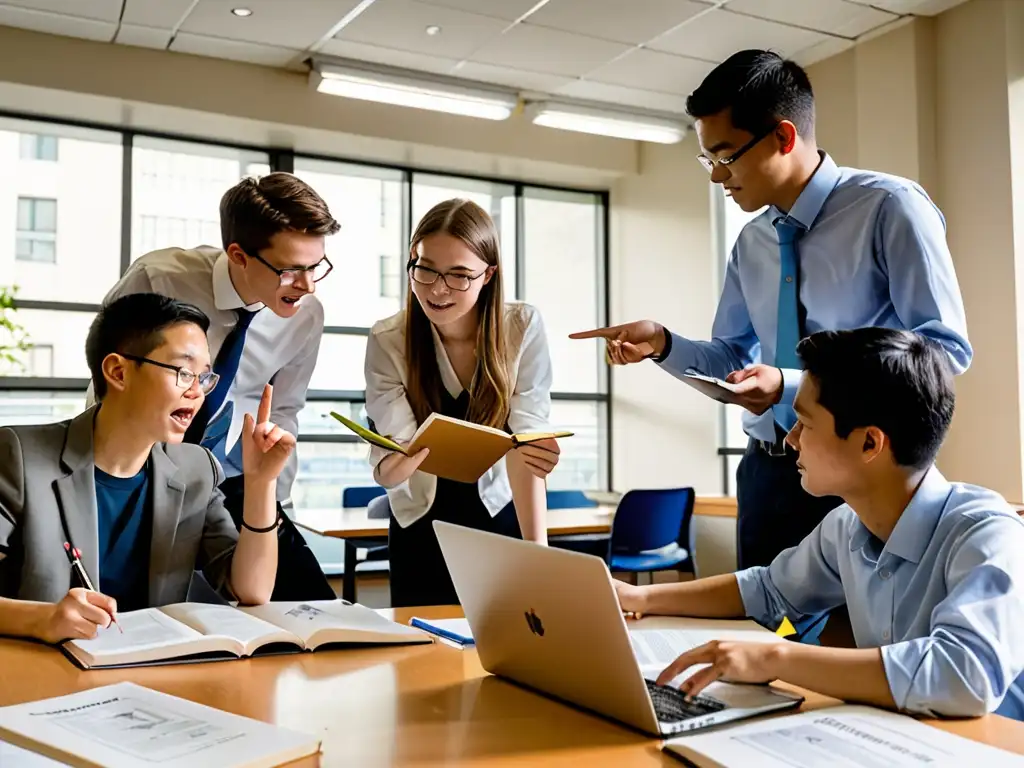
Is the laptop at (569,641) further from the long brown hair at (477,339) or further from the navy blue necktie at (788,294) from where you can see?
the long brown hair at (477,339)

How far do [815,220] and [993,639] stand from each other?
0.98 metres

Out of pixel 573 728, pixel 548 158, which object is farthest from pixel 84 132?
pixel 573 728

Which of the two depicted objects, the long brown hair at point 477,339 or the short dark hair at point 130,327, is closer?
the short dark hair at point 130,327

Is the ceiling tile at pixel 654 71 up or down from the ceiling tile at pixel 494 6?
down

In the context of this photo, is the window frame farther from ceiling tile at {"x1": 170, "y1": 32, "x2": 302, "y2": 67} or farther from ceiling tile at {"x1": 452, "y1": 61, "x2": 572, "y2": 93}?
ceiling tile at {"x1": 452, "y1": 61, "x2": 572, "y2": 93}

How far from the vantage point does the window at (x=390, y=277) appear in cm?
666

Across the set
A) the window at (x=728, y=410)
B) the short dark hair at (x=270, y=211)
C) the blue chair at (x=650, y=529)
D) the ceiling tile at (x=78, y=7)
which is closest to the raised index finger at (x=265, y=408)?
the short dark hair at (x=270, y=211)

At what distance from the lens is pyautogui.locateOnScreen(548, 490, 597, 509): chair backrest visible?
568cm

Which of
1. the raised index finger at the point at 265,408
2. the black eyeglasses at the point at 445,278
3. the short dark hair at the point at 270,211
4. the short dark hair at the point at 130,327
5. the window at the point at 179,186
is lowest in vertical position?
the raised index finger at the point at 265,408

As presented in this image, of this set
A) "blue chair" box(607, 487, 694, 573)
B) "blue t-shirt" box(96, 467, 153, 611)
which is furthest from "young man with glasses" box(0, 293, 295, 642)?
"blue chair" box(607, 487, 694, 573)

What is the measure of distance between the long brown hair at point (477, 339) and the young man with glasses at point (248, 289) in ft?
0.89

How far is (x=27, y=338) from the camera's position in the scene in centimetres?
560

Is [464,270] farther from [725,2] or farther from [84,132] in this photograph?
[84,132]

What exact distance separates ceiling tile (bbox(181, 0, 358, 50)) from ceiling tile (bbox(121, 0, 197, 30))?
0.06 m
